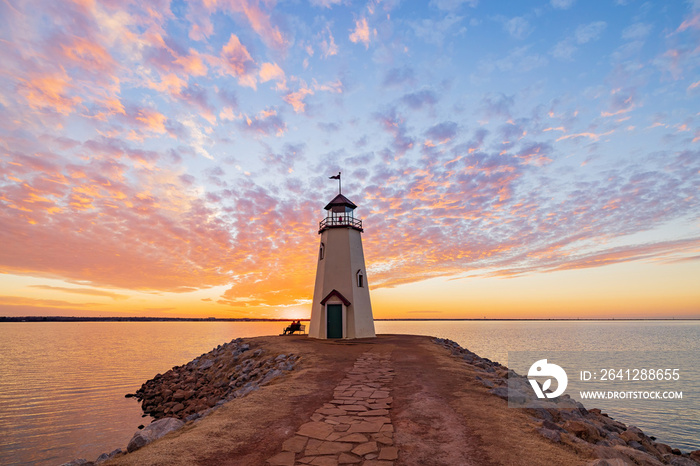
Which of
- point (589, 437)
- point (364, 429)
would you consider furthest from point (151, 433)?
point (589, 437)

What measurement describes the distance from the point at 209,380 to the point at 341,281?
1065cm

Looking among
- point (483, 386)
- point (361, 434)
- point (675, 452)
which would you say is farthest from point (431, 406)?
point (675, 452)

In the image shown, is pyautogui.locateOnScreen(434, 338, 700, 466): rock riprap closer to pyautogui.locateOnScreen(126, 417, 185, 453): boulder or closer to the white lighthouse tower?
pyautogui.locateOnScreen(126, 417, 185, 453): boulder

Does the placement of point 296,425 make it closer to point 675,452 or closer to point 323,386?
point 323,386

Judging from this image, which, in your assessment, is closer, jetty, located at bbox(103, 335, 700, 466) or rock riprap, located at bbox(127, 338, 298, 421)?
jetty, located at bbox(103, 335, 700, 466)

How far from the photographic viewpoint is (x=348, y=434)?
23.7ft

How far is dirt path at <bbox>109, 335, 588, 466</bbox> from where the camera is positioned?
20.0 ft

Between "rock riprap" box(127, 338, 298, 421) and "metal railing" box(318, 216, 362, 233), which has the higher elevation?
"metal railing" box(318, 216, 362, 233)

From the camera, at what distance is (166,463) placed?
577 cm

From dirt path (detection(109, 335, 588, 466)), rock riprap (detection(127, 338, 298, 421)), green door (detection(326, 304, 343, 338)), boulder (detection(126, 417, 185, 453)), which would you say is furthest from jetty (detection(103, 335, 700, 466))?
green door (detection(326, 304, 343, 338))

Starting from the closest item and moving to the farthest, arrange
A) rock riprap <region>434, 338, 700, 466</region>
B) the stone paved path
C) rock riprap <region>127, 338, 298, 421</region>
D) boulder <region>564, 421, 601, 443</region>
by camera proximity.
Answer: the stone paved path
rock riprap <region>434, 338, 700, 466</region>
boulder <region>564, 421, 601, 443</region>
rock riprap <region>127, 338, 298, 421</region>

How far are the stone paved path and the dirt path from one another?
0.02 meters

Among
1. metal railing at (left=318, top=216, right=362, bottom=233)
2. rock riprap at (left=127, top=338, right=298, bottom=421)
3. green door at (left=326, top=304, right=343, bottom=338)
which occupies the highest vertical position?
metal railing at (left=318, top=216, right=362, bottom=233)

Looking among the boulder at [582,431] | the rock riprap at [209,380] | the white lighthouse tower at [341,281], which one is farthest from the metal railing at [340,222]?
the boulder at [582,431]
